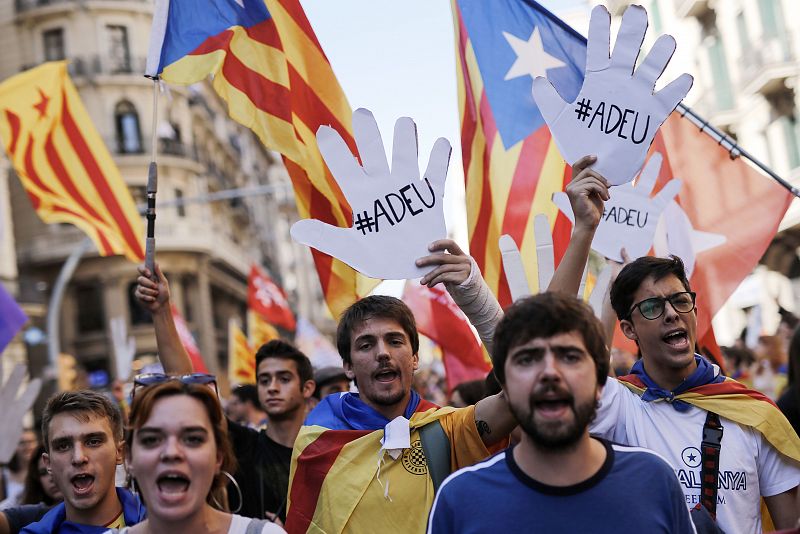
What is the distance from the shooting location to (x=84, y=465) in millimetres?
3664

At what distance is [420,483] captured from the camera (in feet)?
11.3

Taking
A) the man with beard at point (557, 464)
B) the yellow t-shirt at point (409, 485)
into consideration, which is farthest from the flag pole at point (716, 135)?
the man with beard at point (557, 464)

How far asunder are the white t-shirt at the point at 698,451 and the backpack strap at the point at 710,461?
0.02m

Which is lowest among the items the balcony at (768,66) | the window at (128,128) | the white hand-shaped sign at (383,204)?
the white hand-shaped sign at (383,204)

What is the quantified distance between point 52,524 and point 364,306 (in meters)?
1.35

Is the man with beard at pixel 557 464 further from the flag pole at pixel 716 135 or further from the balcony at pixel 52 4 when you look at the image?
the balcony at pixel 52 4

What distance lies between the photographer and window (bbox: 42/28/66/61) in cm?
3756

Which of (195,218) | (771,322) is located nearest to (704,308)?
(771,322)

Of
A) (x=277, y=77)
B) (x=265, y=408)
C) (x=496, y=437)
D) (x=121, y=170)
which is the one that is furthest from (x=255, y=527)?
(x=121, y=170)

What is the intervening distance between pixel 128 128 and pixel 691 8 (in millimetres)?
21157

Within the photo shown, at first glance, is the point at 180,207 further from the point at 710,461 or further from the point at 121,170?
the point at 710,461

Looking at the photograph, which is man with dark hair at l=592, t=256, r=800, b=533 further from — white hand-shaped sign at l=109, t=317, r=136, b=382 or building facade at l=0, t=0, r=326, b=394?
building facade at l=0, t=0, r=326, b=394

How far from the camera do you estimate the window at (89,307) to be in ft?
125

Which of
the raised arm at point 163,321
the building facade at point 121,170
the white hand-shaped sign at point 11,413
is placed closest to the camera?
the raised arm at point 163,321
